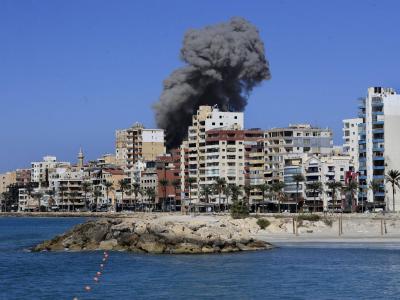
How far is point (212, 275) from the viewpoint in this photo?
58.0 m

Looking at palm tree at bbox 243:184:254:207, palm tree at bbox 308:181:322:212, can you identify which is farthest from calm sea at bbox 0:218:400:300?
palm tree at bbox 243:184:254:207

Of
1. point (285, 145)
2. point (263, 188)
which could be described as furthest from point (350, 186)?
point (285, 145)

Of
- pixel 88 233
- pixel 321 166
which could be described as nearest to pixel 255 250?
pixel 88 233

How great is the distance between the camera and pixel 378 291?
49.7m

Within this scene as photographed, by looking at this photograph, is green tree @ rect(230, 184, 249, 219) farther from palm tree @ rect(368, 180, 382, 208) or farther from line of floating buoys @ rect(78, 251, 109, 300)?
line of floating buoys @ rect(78, 251, 109, 300)

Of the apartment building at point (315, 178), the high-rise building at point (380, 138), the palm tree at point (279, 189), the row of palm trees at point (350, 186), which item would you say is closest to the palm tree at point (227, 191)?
the palm tree at point (279, 189)

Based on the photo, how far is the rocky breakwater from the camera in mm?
76812

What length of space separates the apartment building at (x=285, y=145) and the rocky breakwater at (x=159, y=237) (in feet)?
285

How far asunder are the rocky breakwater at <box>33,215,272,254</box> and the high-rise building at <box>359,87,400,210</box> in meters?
58.0

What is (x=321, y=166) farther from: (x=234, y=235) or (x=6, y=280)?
(x=6, y=280)

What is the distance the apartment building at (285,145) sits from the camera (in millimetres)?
173000

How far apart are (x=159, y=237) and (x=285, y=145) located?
319 ft

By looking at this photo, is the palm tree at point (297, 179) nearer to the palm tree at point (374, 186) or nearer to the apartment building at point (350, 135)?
the palm tree at point (374, 186)

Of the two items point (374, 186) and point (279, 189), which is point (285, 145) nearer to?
point (279, 189)
